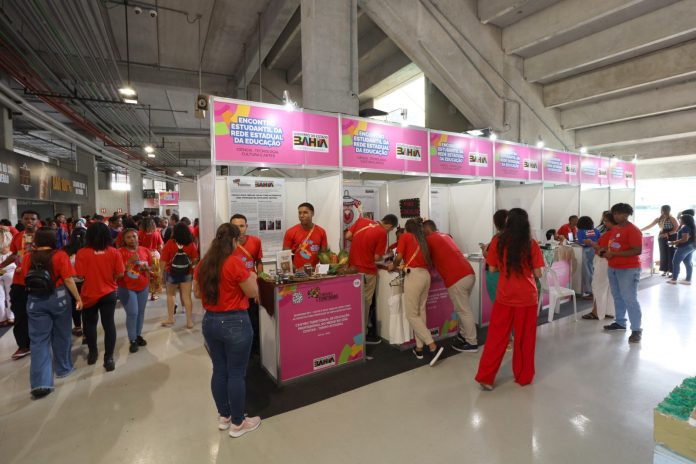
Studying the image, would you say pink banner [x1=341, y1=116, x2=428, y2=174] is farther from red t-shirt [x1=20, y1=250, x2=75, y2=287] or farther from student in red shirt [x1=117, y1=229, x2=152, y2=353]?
red t-shirt [x1=20, y1=250, x2=75, y2=287]

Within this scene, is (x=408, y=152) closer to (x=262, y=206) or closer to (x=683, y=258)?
(x=262, y=206)

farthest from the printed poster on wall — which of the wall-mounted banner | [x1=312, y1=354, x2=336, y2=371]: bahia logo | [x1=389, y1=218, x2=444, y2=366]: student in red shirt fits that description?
the wall-mounted banner

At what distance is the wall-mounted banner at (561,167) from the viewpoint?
21.0 ft

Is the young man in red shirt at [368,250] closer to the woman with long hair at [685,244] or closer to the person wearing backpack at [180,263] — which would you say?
the person wearing backpack at [180,263]

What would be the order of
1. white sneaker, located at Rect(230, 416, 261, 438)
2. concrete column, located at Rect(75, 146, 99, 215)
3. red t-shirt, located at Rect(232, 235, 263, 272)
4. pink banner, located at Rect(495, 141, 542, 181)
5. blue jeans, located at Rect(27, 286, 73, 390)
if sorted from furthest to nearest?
concrete column, located at Rect(75, 146, 99, 215)
pink banner, located at Rect(495, 141, 542, 181)
red t-shirt, located at Rect(232, 235, 263, 272)
blue jeans, located at Rect(27, 286, 73, 390)
white sneaker, located at Rect(230, 416, 261, 438)

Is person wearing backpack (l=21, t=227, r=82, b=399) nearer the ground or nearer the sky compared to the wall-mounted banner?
nearer the ground

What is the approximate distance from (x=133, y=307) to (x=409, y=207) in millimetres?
3621

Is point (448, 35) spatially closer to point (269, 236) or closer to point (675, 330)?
point (269, 236)

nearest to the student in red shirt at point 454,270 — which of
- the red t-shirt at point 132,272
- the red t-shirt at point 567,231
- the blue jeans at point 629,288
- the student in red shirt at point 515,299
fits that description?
the student in red shirt at point 515,299

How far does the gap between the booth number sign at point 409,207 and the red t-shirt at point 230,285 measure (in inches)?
124

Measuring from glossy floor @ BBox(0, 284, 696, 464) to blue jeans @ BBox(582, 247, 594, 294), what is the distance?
2258mm

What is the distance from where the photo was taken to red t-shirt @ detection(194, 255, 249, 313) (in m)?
2.15

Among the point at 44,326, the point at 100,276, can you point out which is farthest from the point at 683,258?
the point at 44,326

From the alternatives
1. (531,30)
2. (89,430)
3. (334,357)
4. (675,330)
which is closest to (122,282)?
(89,430)
